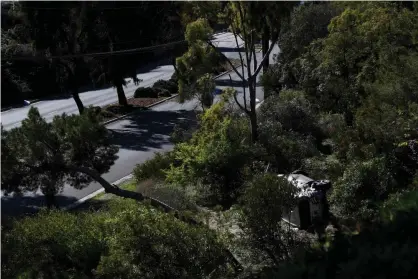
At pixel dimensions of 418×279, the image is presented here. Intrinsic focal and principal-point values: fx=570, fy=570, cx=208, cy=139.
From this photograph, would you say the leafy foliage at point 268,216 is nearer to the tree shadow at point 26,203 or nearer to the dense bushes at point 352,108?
the dense bushes at point 352,108

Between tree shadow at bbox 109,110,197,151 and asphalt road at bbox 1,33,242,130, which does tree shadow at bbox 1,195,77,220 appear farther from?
asphalt road at bbox 1,33,242,130

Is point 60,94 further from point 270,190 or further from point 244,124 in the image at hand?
point 270,190

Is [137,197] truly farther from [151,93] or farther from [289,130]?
[151,93]

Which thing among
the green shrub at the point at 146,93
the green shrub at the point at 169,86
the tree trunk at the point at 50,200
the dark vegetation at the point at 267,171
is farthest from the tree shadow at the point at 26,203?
the green shrub at the point at 169,86

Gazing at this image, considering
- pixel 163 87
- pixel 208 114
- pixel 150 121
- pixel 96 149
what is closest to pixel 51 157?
pixel 96 149

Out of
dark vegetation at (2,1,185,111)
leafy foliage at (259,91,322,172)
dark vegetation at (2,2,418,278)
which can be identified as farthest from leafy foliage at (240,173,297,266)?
dark vegetation at (2,1,185,111)

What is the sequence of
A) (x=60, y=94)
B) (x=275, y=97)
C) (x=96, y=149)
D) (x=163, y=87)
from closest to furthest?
(x=96, y=149), (x=275, y=97), (x=163, y=87), (x=60, y=94)

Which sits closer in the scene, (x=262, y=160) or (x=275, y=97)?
(x=262, y=160)
